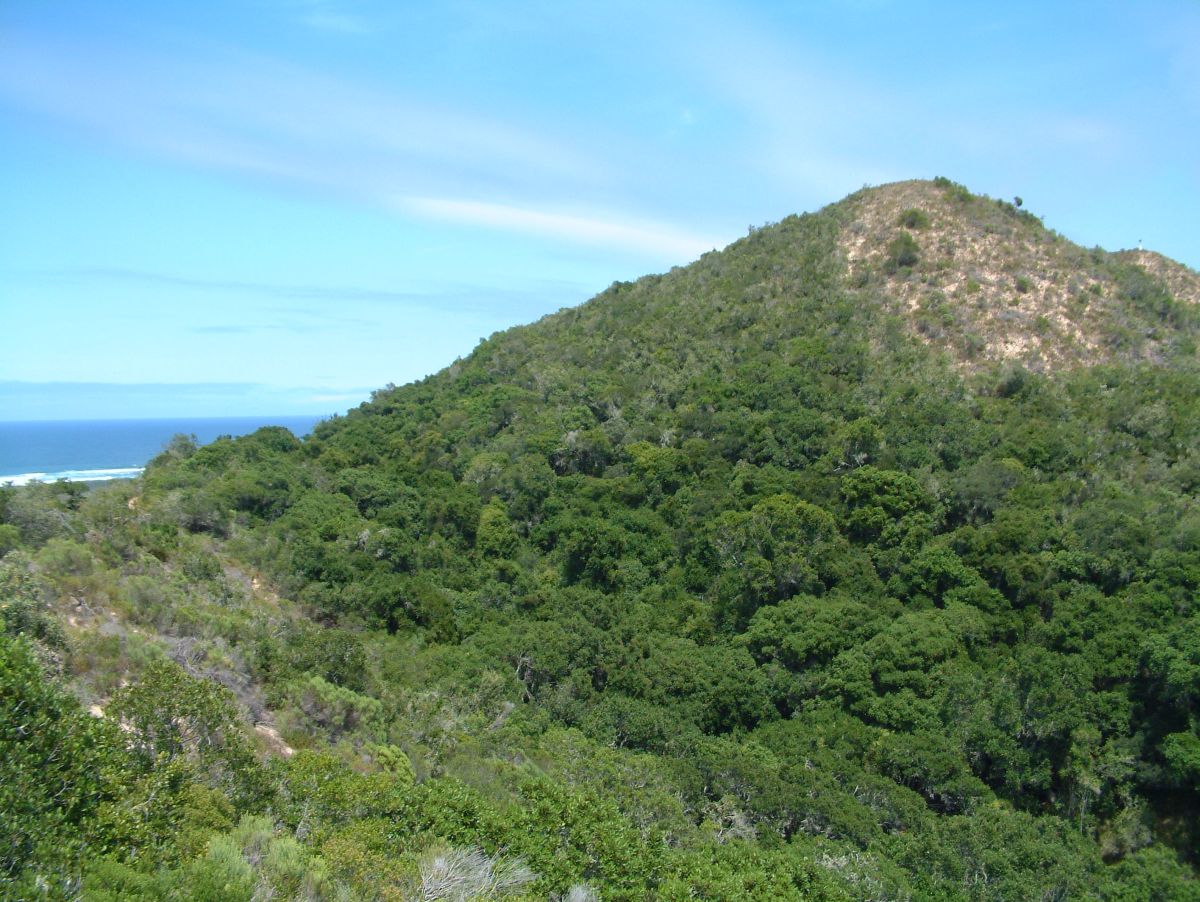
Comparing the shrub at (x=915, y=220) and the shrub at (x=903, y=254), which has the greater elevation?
the shrub at (x=915, y=220)

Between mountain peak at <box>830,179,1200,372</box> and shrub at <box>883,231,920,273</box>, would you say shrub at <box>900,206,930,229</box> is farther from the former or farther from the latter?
shrub at <box>883,231,920,273</box>

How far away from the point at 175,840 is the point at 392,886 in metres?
2.43

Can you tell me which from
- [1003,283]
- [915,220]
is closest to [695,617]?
[1003,283]

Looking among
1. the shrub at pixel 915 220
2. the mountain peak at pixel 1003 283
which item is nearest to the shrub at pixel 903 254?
the mountain peak at pixel 1003 283

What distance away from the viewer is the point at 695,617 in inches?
Answer: 1169

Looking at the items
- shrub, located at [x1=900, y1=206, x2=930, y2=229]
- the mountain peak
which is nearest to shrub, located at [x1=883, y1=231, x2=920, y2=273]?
the mountain peak

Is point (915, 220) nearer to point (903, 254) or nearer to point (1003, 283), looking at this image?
point (903, 254)

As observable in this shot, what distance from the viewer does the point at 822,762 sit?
21297mm

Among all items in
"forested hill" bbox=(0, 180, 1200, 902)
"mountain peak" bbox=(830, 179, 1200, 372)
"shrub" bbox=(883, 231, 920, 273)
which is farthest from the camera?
"shrub" bbox=(883, 231, 920, 273)

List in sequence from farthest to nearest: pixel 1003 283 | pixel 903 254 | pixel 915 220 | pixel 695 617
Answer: pixel 915 220
pixel 903 254
pixel 1003 283
pixel 695 617

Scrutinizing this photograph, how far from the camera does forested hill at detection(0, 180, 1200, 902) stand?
36.1 feet

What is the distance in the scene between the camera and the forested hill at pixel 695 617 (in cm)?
1100

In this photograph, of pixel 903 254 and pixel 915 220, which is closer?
pixel 903 254

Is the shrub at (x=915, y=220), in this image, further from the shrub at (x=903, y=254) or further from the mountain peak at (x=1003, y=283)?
the shrub at (x=903, y=254)
